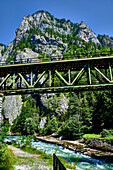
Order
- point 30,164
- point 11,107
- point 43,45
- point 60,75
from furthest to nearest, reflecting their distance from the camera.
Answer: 1. point 43,45
2. point 11,107
3. point 30,164
4. point 60,75

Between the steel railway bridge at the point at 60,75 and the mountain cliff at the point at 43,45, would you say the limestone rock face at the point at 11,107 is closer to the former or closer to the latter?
the mountain cliff at the point at 43,45

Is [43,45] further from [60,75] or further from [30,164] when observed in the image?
[30,164]

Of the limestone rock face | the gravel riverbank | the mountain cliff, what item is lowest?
the gravel riverbank

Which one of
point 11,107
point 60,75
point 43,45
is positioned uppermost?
point 43,45

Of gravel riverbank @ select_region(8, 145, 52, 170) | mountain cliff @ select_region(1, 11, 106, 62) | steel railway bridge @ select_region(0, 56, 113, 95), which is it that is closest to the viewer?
gravel riverbank @ select_region(8, 145, 52, 170)

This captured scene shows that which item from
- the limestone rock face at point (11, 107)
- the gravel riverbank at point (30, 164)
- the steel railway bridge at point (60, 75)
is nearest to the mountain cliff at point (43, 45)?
the limestone rock face at point (11, 107)

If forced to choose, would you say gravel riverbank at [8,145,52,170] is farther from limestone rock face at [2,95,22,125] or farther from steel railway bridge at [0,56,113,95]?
limestone rock face at [2,95,22,125]

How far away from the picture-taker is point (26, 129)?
67.6 metres

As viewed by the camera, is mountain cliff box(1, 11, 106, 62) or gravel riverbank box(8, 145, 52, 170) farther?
mountain cliff box(1, 11, 106, 62)

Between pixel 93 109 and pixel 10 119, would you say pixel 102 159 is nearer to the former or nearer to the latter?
pixel 93 109

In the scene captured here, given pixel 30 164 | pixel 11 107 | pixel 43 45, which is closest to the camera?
pixel 30 164

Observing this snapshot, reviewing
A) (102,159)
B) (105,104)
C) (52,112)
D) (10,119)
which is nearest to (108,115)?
(105,104)

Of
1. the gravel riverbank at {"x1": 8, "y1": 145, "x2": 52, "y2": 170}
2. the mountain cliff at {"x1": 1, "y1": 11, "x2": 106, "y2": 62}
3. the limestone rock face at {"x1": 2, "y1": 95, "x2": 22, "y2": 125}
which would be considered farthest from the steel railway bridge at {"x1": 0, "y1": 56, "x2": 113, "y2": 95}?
the mountain cliff at {"x1": 1, "y1": 11, "x2": 106, "y2": 62}

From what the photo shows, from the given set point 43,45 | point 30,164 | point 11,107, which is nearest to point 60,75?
point 30,164
